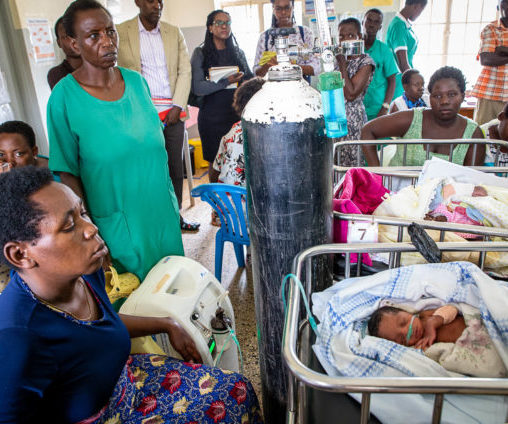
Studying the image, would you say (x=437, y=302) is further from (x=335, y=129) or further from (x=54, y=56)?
(x=54, y=56)

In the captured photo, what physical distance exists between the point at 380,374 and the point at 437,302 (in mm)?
317

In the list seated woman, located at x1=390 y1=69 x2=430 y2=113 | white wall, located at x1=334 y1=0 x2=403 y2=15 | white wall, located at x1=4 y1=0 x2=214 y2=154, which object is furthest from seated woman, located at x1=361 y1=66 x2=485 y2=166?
white wall, located at x1=334 y1=0 x2=403 y2=15

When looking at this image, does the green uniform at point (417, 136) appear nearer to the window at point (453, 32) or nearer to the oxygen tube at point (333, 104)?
the oxygen tube at point (333, 104)

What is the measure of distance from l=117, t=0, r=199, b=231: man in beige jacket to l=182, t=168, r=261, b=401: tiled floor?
54 cm

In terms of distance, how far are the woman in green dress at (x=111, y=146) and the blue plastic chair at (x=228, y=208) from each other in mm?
421

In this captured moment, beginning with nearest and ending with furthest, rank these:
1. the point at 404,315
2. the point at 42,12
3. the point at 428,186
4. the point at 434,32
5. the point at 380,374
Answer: the point at 380,374
the point at 404,315
the point at 428,186
the point at 42,12
the point at 434,32

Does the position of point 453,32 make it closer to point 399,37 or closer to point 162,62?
point 399,37

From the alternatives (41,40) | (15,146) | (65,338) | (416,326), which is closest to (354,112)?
(15,146)

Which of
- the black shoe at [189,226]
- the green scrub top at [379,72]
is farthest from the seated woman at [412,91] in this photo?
the black shoe at [189,226]

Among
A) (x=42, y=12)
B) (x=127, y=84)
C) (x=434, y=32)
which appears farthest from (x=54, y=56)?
(x=434, y=32)

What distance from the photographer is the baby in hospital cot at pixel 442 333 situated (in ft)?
3.47

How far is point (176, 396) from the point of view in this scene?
53.7 inches

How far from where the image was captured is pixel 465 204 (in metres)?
1.62

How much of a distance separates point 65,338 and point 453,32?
6.81 meters
